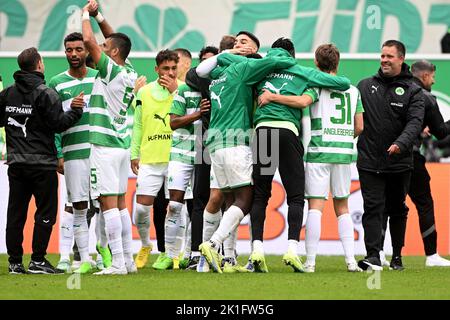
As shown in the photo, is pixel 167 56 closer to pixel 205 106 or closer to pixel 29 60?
pixel 205 106

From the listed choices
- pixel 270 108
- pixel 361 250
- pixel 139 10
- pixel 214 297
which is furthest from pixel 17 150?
pixel 139 10

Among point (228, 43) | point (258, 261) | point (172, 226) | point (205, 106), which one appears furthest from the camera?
point (172, 226)

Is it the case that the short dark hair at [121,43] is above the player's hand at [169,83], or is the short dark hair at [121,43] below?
above

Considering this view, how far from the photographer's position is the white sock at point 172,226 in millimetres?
11094

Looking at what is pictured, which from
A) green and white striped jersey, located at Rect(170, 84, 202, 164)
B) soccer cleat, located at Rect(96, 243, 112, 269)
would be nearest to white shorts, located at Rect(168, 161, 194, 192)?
green and white striped jersey, located at Rect(170, 84, 202, 164)

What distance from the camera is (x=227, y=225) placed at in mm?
9688

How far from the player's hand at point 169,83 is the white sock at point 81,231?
1.88m

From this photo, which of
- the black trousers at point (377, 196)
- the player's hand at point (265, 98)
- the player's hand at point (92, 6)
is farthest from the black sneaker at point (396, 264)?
the player's hand at point (92, 6)

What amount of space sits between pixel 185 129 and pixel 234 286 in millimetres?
2992

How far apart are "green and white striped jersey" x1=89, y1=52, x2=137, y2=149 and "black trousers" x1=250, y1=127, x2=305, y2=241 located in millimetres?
1284

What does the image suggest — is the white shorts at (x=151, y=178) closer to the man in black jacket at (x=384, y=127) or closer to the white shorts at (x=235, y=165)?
the white shorts at (x=235, y=165)

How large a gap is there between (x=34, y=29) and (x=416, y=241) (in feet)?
26.8

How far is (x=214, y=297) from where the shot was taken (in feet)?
25.4

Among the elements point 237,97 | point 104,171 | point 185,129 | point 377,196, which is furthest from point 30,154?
point 377,196
